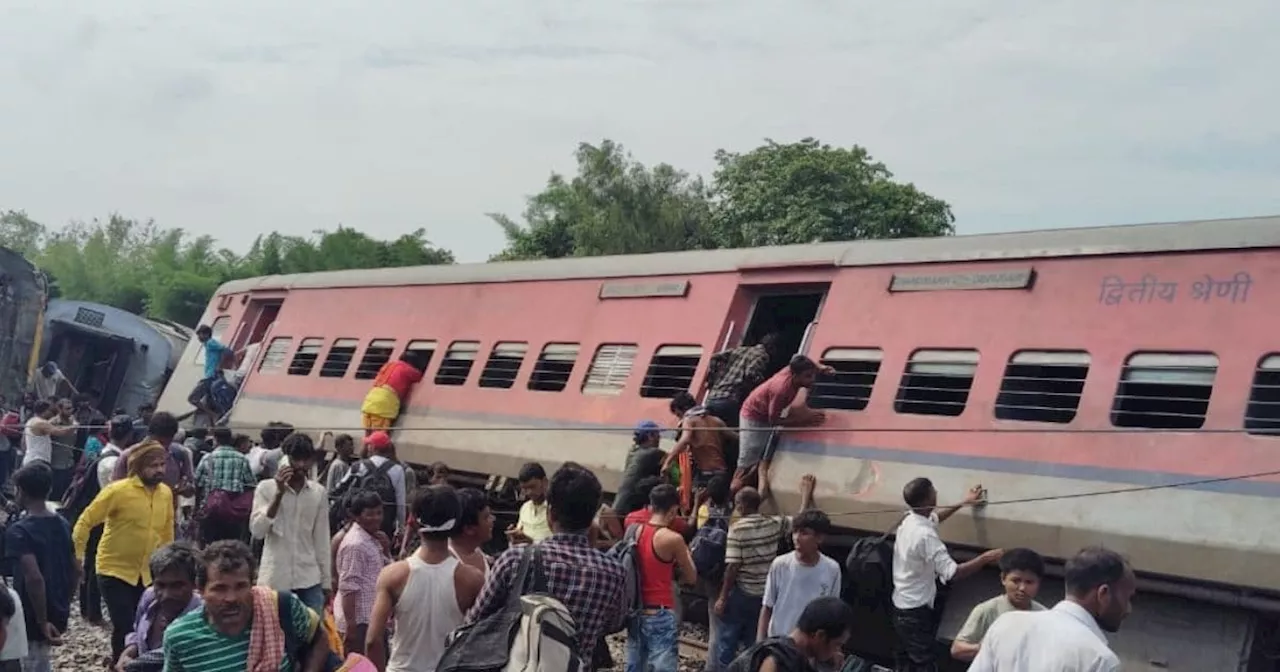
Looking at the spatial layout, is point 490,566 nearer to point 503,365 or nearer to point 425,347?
point 503,365

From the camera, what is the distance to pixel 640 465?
390 inches

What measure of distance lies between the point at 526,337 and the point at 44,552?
648 centimetres

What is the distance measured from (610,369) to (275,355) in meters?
6.77

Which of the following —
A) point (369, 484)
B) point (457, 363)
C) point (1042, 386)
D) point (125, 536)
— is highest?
point (1042, 386)

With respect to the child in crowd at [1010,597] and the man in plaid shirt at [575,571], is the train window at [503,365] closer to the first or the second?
the child in crowd at [1010,597]

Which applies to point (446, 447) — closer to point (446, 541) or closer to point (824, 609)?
point (446, 541)

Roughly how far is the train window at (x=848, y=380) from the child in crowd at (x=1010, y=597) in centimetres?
303

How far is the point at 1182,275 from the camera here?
8.23m

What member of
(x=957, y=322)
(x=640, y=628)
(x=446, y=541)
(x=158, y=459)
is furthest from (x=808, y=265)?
(x=446, y=541)

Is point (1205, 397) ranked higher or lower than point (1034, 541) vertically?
higher

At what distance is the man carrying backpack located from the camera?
10107 millimetres

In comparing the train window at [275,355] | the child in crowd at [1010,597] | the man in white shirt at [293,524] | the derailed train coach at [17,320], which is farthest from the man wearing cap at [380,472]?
the derailed train coach at [17,320]

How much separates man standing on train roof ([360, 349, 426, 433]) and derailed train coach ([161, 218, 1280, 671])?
852 millimetres

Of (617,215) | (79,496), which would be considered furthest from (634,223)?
(79,496)
